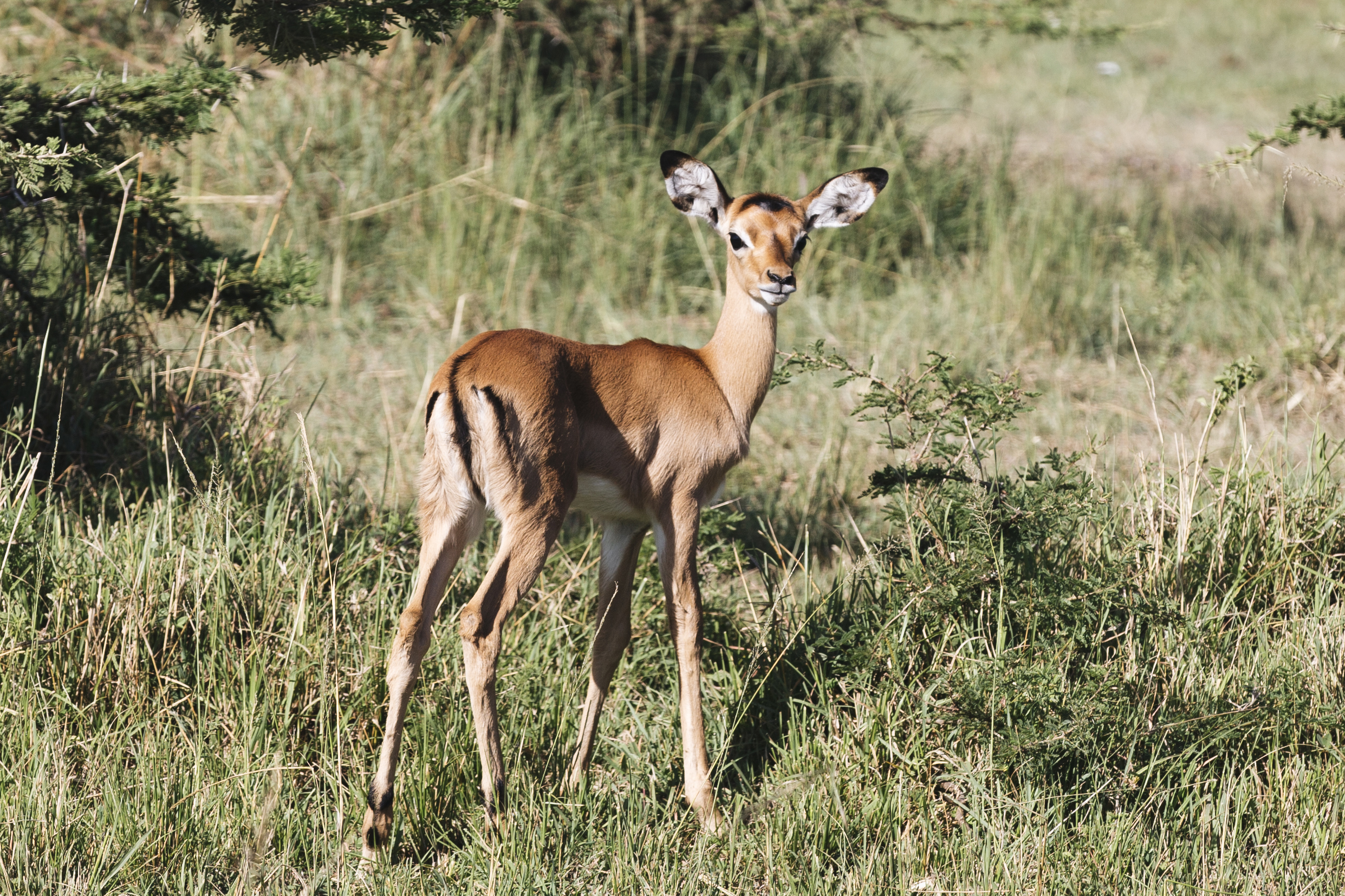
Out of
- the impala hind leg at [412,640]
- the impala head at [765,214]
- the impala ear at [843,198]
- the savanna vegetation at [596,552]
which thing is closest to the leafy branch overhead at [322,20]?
the savanna vegetation at [596,552]

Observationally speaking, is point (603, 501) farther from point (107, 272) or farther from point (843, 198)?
point (107, 272)

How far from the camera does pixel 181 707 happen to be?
358cm

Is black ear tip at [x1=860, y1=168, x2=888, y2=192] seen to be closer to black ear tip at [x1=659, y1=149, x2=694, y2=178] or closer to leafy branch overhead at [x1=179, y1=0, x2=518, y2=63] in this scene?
black ear tip at [x1=659, y1=149, x2=694, y2=178]

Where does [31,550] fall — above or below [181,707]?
above

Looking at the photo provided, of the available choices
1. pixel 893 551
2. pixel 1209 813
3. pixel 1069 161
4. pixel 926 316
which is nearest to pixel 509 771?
pixel 893 551

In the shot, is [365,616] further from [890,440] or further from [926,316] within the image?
[926,316]

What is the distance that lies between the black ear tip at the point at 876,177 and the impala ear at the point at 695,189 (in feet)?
1.46

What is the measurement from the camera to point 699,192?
3906mm

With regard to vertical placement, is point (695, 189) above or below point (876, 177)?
below

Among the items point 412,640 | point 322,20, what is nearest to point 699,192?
point 322,20

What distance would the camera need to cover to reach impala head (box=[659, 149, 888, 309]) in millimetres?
3641

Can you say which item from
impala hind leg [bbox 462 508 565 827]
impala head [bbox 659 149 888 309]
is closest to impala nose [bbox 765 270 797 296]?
impala head [bbox 659 149 888 309]

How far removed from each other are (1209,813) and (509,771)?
1895mm

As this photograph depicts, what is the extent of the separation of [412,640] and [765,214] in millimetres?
1592
